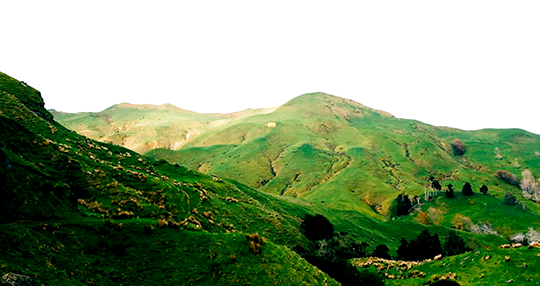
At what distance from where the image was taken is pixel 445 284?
37.6m

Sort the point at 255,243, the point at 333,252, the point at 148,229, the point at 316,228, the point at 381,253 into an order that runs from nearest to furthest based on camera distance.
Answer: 1. the point at 148,229
2. the point at 255,243
3. the point at 333,252
4. the point at 381,253
5. the point at 316,228

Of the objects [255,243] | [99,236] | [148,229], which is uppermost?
[148,229]

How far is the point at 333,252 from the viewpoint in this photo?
67.8 m

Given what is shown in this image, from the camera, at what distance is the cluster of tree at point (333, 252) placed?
151ft

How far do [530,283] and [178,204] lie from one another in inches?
1674

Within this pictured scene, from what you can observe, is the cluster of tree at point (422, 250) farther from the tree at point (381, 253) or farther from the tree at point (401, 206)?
the tree at point (401, 206)

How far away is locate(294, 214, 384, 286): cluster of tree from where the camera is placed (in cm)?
4591

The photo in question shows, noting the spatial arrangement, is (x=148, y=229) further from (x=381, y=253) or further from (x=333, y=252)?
(x=381, y=253)

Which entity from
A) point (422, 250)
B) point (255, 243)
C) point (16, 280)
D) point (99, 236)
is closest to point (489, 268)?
point (255, 243)

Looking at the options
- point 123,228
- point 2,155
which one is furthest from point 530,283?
point 2,155

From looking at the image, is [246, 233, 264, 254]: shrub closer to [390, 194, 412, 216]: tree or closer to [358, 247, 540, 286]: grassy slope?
[358, 247, 540, 286]: grassy slope

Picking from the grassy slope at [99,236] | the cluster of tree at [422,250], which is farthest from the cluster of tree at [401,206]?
the grassy slope at [99,236]

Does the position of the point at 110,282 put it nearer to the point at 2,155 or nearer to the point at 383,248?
the point at 2,155

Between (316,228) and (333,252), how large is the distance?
1605 centimetres
